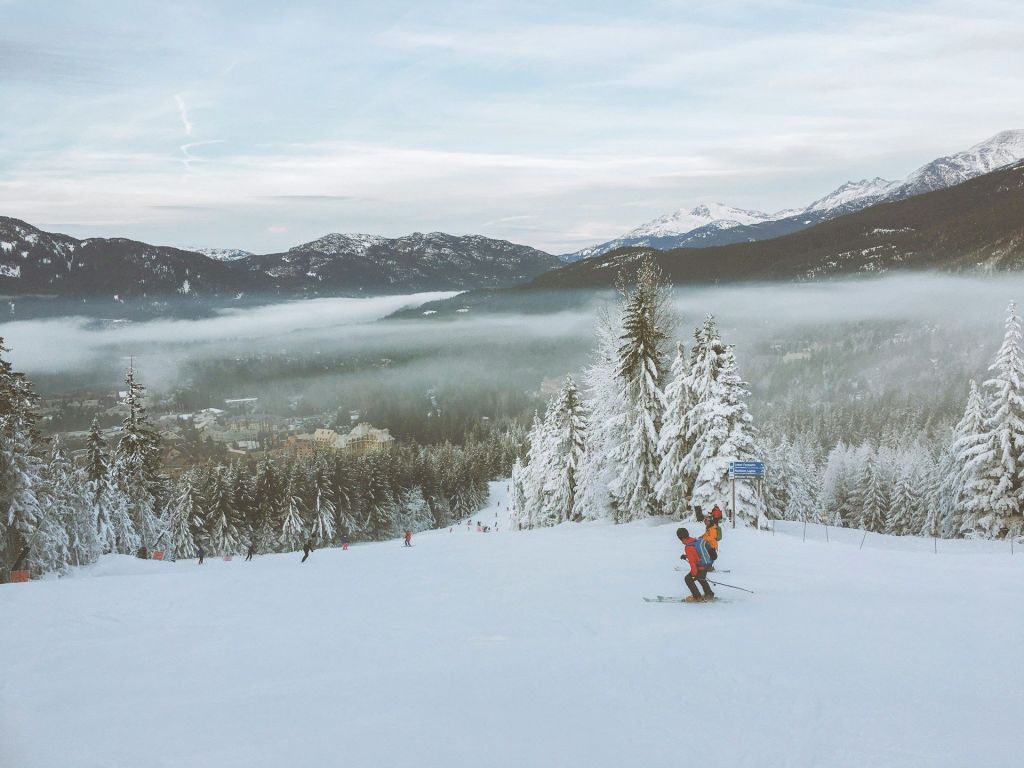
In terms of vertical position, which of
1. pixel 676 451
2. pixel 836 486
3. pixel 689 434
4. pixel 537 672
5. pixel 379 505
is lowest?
pixel 836 486

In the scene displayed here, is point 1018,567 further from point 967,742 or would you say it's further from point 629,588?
point 967,742

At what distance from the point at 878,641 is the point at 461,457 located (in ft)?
414

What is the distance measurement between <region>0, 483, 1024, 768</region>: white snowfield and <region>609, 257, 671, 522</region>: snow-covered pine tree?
16.1m

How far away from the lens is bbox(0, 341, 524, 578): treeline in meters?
32.2

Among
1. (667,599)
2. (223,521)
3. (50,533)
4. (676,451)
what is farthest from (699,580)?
(223,521)

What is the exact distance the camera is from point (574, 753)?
7.32 m

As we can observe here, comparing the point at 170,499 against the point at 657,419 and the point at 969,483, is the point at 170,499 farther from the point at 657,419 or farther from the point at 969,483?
the point at 969,483

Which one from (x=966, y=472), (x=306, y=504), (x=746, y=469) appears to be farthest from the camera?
(x=306, y=504)

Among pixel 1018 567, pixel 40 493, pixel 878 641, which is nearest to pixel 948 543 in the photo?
pixel 1018 567

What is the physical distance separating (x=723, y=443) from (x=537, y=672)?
2306 cm

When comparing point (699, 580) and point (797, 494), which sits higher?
point (699, 580)

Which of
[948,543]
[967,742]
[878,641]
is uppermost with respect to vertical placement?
[967,742]

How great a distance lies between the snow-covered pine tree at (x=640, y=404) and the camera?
3431 cm

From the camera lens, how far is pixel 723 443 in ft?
102
